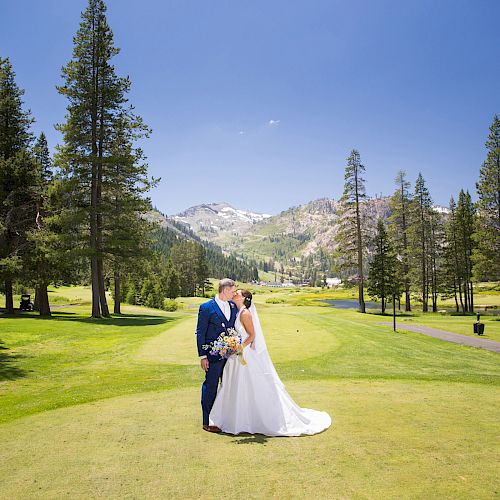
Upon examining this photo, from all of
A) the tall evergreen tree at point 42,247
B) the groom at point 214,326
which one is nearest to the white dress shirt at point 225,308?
the groom at point 214,326

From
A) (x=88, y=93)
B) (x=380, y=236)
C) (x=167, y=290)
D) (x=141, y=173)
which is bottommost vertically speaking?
(x=167, y=290)

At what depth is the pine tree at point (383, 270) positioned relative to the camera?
4575 centimetres

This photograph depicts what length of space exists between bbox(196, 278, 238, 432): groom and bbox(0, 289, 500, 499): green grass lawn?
78cm

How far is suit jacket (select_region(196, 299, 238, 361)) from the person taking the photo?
24.0 ft

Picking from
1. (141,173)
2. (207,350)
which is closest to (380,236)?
(141,173)

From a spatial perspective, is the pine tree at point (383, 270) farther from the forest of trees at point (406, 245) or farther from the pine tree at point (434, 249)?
the pine tree at point (434, 249)

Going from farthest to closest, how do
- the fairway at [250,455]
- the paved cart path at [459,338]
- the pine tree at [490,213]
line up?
1. the pine tree at [490,213]
2. the paved cart path at [459,338]
3. the fairway at [250,455]

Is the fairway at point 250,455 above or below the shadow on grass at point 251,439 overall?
above

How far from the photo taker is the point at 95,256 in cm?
2864

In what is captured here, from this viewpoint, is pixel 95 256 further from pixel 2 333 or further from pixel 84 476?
pixel 84 476

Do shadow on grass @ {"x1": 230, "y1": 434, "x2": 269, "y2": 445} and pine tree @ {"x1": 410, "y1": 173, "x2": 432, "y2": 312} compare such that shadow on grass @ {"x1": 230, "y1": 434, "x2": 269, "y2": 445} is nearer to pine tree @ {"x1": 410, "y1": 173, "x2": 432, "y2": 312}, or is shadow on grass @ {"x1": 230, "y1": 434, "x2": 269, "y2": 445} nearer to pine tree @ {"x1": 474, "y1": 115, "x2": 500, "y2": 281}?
pine tree @ {"x1": 474, "y1": 115, "x2": 500, "y2": 281}

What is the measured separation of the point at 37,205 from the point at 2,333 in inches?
524

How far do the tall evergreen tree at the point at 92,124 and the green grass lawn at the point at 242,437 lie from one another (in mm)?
16447

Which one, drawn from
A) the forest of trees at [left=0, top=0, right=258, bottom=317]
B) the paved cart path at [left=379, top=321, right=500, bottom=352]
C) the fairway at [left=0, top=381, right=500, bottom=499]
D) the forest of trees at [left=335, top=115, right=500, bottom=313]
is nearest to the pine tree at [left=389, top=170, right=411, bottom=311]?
the forest of trees at [left=335, top=115, right=500, bottom=313]
